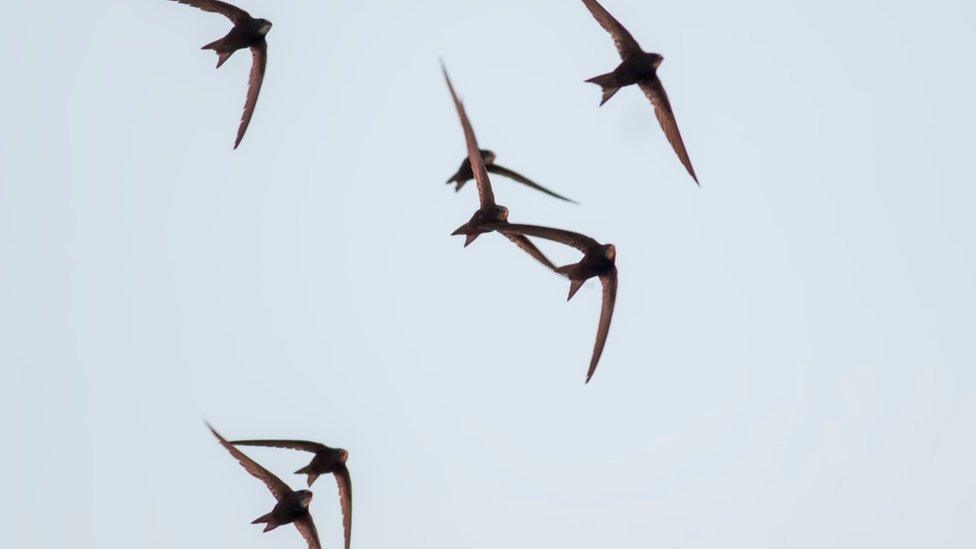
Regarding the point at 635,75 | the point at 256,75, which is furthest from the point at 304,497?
the point at 635,75

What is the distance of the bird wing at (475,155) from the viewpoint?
1408 centimetres

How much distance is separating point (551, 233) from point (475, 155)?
1240 mm


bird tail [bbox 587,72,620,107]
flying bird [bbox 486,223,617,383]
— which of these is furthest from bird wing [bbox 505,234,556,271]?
bird tail [bbox 587,72,620,107]

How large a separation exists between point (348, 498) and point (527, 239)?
4.14 meters

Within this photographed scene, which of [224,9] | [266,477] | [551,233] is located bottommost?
[266,477]

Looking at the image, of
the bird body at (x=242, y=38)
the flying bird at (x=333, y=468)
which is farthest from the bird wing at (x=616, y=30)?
the flying bird at (x=333, y=468)

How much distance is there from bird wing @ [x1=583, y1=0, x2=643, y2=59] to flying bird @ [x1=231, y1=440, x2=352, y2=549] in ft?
20.7

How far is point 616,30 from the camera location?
1662 centimetres

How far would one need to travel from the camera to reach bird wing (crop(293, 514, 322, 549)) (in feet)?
55.9

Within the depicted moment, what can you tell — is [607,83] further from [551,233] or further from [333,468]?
[333,468]

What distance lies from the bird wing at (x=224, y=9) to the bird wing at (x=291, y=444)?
5676mm

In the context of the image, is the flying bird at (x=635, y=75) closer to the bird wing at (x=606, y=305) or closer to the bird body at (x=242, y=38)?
the bird wing at (x=606, y=305)

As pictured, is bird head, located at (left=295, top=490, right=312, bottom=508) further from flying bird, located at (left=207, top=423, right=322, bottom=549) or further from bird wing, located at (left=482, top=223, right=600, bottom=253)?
bird wing, located at (left=482, top=223, right=600, bottom=253)

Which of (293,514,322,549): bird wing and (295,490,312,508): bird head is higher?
(295,490,312,508): bird head
